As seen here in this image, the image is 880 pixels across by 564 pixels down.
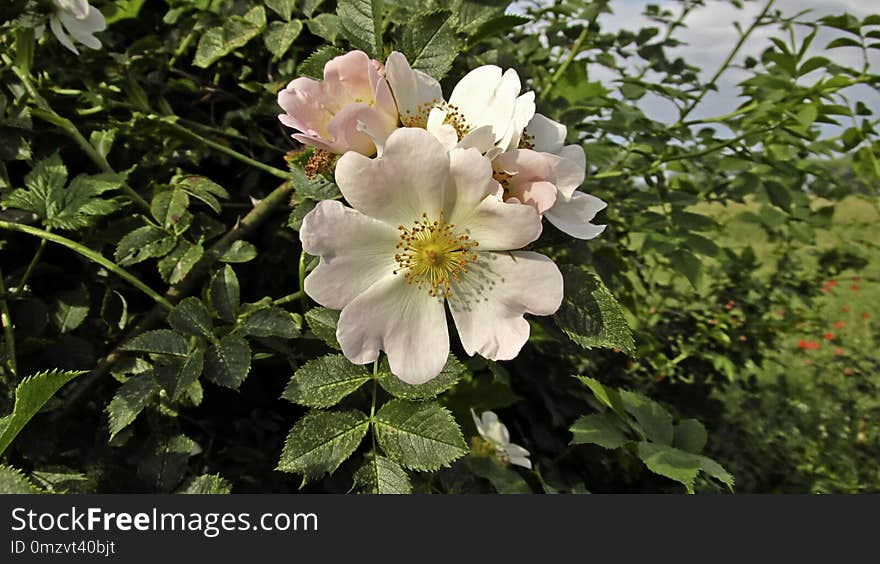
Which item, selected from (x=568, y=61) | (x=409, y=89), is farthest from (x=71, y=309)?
(x=568, y=61)

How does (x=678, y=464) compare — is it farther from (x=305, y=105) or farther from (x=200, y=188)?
(x=200, y=188)

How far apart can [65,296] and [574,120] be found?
1.06 metres

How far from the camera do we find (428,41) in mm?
882

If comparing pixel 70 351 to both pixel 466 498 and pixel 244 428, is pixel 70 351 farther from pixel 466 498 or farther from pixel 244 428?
pixel 466 498

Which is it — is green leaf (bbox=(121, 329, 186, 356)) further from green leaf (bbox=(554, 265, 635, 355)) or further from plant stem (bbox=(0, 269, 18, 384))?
green leaf (bbox=(554, 265, 635, 355))

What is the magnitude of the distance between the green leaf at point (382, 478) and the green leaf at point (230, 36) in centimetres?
76

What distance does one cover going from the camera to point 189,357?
935 mm

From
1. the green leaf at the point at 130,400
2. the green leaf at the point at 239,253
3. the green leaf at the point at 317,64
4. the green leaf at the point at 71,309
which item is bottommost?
the green leaf at the point at 71,309

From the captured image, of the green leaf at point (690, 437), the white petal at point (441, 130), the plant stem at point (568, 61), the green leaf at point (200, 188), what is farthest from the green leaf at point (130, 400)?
the plant stem at point (568, 61)

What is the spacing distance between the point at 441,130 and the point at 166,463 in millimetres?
644

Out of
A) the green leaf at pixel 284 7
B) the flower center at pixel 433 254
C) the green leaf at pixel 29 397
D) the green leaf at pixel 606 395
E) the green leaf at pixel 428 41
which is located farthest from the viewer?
the green leaf at pixel 284 7

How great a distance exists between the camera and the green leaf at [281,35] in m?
1.09

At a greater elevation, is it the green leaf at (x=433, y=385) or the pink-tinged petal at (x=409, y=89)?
the pink-tinged petal at (x=409, y=89)

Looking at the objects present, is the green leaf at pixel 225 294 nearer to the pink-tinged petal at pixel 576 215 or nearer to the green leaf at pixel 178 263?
the green leaf at pixel 178 263
